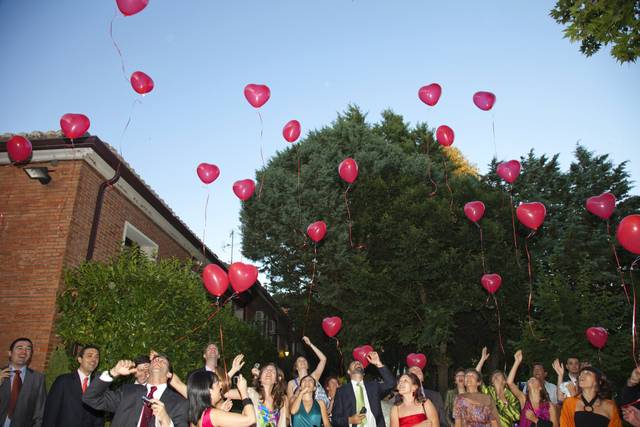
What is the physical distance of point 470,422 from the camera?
5.73 m

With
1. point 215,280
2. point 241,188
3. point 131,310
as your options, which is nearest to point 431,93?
point 241,188

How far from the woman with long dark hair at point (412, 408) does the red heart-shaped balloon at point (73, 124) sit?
22.7ft

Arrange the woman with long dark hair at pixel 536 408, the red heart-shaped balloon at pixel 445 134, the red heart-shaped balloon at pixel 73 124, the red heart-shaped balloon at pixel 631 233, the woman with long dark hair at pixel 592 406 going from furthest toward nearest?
the red heart-shaped balloon at pixel 445 134 → the red heart-shaped balloon at pixel 73 124 → the red heart-shaped balloon at pixel 631 233 → the woman with long dark hair at pixel 536 408 → the woman with long dark hair at pixel 592 406

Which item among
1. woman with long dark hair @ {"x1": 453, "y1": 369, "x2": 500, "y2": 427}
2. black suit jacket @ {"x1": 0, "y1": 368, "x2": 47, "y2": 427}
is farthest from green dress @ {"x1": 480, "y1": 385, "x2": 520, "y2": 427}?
black suit jacket @ {"x1": 0, "y1": 368, "x2": 47, "y2": 427}

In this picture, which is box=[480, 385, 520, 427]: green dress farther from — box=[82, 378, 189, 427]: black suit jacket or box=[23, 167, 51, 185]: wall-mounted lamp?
box=[23, 167, 51, 185]: wall-mounted lamp

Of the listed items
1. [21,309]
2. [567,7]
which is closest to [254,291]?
[21,309]

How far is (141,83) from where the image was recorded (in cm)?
886

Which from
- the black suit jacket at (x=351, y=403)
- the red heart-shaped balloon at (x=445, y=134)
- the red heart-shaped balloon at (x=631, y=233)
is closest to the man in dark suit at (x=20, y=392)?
the black suit jacket at (x=351, y=403)

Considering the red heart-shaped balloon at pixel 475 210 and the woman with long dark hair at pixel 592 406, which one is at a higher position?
the red heart-shaped balloon at pixel 475 210

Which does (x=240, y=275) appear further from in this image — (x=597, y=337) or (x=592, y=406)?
(x=597, y=337)

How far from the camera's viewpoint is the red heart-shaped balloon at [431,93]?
11094 millimetres

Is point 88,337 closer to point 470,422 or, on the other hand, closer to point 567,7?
point 470,422

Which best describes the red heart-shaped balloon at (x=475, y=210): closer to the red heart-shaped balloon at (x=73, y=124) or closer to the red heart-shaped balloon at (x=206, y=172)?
the red heart-shaped balloon at (x=206, y=172)

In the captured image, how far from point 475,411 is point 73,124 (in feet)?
26.1
